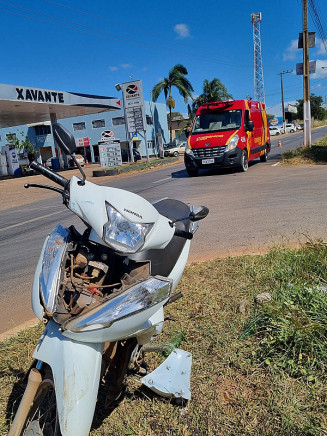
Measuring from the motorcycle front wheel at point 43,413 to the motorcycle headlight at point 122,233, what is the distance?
725mm

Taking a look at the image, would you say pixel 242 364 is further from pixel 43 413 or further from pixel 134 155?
pixel 134 155

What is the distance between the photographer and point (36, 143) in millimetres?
52719

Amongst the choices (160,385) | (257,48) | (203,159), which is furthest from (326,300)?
(257,48)

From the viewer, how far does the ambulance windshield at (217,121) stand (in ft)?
45.1

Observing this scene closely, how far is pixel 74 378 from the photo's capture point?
5.38 ft

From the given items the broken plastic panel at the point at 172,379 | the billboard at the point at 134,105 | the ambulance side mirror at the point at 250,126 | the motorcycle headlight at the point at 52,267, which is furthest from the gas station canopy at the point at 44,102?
the broken plastic panel at the point at 172,379

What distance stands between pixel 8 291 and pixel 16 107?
24541 millimetres

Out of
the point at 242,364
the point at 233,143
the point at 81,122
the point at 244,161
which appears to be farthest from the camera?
the point at 81,122

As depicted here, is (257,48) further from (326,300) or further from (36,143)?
(326,300)

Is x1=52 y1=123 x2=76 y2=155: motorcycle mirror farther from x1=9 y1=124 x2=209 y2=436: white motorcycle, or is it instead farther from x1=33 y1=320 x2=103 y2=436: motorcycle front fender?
x1=33 y1=320 x2=103 y2=436: motorcycle front fender

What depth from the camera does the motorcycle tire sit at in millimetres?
1831

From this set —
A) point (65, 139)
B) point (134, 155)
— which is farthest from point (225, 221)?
point (134, 155)

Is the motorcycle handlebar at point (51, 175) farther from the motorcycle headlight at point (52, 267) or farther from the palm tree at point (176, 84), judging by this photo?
the palm tree at point (176, 84)

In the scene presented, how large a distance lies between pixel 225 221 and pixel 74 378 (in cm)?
534
